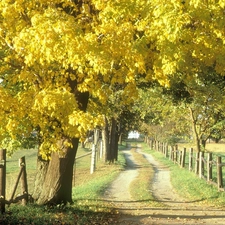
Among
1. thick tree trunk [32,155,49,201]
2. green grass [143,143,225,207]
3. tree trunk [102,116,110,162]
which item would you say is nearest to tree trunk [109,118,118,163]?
tree trunk [102,116,110,162]

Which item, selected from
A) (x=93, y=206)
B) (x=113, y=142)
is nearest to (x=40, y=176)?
(x=93, y=206)

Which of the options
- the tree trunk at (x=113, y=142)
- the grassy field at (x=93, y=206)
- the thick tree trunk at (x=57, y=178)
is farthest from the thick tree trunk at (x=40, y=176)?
the tree trunk at (x=113, y=142)

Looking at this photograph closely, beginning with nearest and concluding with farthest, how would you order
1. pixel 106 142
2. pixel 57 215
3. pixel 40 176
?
pixel 57 215, pixel 40 176, pixel 106 142

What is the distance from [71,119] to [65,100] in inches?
18.4

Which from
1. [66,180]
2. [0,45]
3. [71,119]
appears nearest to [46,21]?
[71,119]

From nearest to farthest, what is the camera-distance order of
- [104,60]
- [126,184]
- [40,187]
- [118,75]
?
[104,60] < [118,75] < [40,187] < [126,184]

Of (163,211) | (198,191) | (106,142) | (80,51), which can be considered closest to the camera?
(80,51)

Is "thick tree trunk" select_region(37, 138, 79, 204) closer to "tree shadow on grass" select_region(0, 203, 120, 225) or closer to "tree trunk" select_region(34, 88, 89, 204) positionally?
"tree trunk" select_region(34, 88, 89, 204)

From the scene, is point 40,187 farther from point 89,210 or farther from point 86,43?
point 86,43

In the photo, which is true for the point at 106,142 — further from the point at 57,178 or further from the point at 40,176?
the point at 57,178

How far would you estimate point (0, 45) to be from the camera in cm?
1054

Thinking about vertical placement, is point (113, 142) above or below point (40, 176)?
above

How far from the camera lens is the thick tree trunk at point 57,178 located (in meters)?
12.3

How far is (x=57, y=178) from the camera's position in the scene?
40.7 ft
